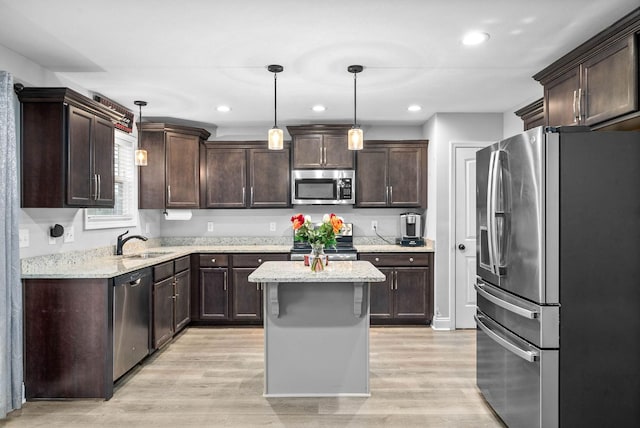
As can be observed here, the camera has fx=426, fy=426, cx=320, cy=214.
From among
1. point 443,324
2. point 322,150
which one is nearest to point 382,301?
→ point 443,324

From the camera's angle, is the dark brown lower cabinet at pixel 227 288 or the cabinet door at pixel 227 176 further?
the cabinet door at pixel 227 176

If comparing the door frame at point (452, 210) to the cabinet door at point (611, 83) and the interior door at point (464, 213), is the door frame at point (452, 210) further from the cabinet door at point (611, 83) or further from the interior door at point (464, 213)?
the cabinet door at point (611, 83)

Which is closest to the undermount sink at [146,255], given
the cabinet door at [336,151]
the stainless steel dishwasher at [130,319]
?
the stainless steel dishwasher at [130,319]

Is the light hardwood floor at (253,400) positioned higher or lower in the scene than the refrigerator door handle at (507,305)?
lower

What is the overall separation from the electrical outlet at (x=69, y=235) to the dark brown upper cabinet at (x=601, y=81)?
156 inches

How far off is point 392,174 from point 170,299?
9.65 ft

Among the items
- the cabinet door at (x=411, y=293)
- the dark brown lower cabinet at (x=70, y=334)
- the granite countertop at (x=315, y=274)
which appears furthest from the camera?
the cabinet door at (x=411, y=293)

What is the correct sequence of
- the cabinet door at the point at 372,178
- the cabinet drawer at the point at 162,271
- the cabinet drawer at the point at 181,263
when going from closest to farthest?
1. the cabinet drawer at the point at 162,271
2. the cabinet drawer at the point at 181,263
3. the cabinet door at the point at 372,178

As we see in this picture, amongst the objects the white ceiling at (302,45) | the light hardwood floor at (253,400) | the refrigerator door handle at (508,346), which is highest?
the white ceiling at (302,45)

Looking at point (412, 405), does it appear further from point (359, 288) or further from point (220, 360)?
point (220, 360)

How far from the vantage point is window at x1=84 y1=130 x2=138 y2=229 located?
4540mm

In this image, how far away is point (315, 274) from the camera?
9.60ft

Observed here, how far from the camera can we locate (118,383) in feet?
10.8

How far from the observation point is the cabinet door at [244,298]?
5.02 meters
